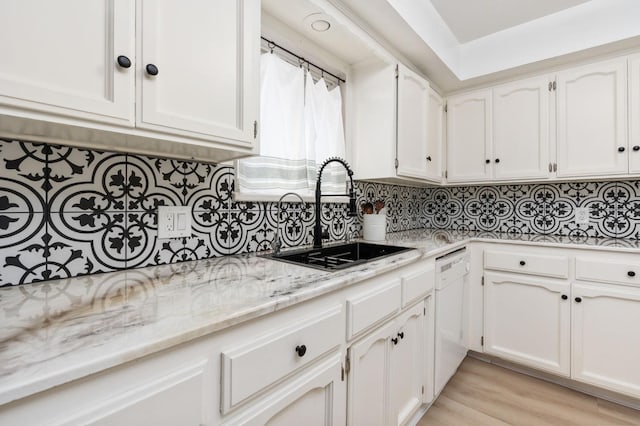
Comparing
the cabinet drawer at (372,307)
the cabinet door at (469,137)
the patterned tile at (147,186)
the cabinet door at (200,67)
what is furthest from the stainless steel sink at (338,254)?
the cabinet door at (469,137)

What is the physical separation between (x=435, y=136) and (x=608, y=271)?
1.43 metres

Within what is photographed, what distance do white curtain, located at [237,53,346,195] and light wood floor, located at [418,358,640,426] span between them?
4.88ft

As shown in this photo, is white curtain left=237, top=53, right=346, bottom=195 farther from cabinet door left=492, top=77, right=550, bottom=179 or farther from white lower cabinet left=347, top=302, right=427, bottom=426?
cabinet door left=492, top=77, right=550, bottom=179

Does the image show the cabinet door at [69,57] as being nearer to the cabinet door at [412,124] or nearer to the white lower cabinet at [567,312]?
the cabinet door at [412,124]

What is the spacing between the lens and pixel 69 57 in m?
0.70

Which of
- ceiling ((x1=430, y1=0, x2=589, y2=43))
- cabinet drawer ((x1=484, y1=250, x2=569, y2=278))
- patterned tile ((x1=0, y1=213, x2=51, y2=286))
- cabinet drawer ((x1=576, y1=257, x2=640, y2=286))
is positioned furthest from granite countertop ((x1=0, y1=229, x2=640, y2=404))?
ceiling ((x1=430, y1=0, x2=589, y2=43))

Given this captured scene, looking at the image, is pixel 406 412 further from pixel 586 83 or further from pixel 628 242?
pixel 586 83

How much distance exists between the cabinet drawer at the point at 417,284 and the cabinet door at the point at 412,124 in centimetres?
70

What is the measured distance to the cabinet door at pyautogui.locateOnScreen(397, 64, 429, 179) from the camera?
200 cm

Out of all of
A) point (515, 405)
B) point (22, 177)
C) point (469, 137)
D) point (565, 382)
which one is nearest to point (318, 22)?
point (22, 177)

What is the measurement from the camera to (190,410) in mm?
Result: 613

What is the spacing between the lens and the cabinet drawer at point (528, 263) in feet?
6.42

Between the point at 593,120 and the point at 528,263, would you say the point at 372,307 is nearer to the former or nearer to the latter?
the point at 528,263

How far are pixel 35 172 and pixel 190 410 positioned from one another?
2.71 feet
